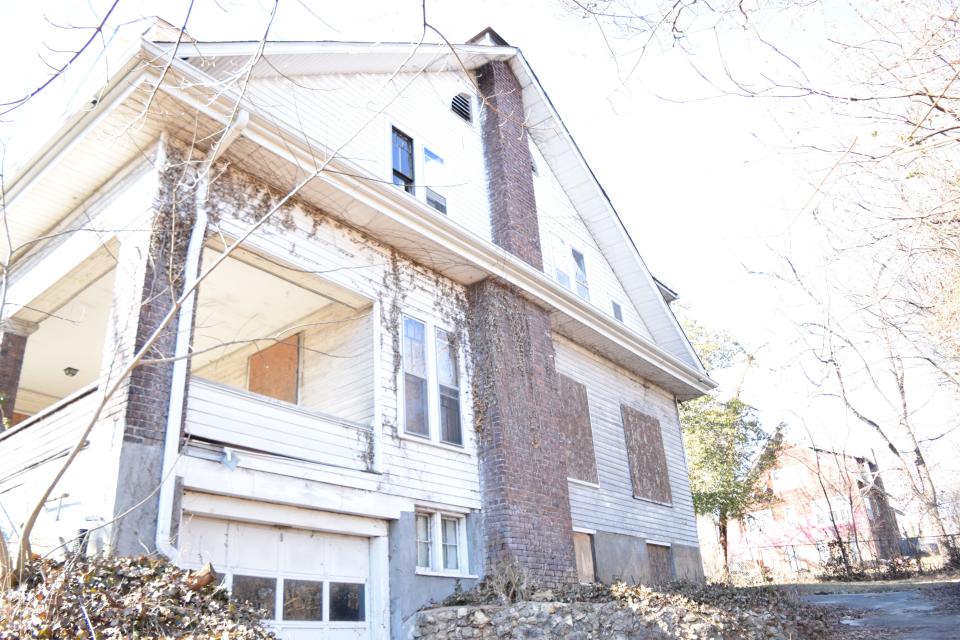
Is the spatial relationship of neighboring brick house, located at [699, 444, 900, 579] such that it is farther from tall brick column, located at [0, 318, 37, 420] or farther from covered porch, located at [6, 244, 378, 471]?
tall brick column, located at [0, 318, 37, 420]

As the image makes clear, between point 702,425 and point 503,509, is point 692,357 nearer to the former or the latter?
point 503,509

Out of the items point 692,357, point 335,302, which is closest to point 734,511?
point 692,357

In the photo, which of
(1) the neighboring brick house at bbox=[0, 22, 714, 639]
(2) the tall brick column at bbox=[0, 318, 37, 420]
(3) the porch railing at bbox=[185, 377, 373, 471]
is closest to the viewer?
(1) the neighboring brick house at bbox=[0, 22, 714, 639]

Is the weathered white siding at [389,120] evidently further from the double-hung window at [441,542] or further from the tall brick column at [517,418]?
the double-hung window at [441,542]

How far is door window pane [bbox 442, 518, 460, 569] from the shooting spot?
9.87 meters

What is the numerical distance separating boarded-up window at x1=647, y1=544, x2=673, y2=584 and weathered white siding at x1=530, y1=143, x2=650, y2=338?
4824 mm

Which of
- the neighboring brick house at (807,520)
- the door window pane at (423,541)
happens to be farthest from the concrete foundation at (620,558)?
the neighboring brick house at (807,520)

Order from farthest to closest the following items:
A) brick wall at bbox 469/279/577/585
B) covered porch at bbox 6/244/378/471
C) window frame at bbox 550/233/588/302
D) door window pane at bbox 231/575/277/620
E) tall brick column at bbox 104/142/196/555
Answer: window frame at bbox 550/233/588/302
brick wall at bbox 469/279/577/585
covered porch at bbox 6/244/378/471
door window pane at bbox 231/575/277/620
tall brick column at bbox 104/142/196/555

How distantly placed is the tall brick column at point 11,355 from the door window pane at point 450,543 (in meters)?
5.75

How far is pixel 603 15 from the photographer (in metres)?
4.87

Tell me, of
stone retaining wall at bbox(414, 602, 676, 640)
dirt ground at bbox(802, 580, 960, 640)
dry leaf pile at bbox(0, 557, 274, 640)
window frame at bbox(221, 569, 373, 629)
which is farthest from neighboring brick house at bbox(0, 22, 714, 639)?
dirt ground at bbox(802, 580, 960, 640)

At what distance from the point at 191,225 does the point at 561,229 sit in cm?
878

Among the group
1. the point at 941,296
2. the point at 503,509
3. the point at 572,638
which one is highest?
the point at 941,296

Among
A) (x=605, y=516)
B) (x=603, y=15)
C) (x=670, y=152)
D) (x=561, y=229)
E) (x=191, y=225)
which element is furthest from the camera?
(x=561, y=229)
